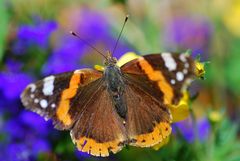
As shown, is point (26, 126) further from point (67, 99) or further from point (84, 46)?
point (84, 46)

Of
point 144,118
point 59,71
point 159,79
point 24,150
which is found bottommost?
point 24,150

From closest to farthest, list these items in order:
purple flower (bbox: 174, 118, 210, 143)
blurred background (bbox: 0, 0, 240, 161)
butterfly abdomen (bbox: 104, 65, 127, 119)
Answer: butterfly abdomen (bbox: 104, 65, 127, 119) < blurred background (bbox: 0, 0, 240, 161) < purple flower (bbox: 174, 118, 210, 143)

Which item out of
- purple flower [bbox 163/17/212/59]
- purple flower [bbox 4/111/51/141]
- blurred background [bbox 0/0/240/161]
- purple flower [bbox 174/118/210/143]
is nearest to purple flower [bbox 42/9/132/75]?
blurred background [bbox 0/0/240/161]

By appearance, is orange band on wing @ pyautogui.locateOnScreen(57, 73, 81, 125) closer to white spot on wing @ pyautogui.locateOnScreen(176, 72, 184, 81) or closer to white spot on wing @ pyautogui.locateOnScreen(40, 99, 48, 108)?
white spot on wing @ pyautogui.locateOnScreen(40, 99, 48, 108)

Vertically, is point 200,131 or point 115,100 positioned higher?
point 115,100

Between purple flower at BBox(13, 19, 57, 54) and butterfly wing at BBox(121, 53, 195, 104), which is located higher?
butterfly wing at BBox(121, 53, 195, 104)

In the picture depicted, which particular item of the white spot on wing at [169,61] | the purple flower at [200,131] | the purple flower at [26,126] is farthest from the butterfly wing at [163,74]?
the purple flower at [200,131]

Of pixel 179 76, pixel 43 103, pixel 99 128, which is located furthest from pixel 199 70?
pixel 43 103
